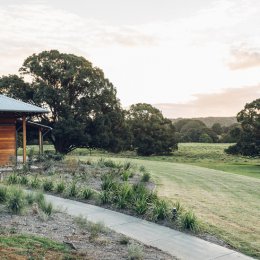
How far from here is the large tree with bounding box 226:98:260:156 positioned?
140ft

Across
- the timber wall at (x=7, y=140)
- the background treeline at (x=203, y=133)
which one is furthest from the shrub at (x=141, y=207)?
the background treeline at (x=203, y=133)

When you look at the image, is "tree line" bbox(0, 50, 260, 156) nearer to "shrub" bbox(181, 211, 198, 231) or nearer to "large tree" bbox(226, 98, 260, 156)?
"large tree" bbox(226, 98, 260, 156)

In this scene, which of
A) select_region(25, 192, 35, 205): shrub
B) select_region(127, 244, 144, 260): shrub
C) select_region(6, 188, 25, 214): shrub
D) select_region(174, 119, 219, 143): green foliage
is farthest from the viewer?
select_region(174, 119, 219, 143): green foliage

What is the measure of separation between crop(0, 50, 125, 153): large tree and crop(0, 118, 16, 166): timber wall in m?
15.9

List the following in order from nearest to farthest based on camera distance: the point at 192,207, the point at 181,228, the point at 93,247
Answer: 1. the point at 93,247
2. the point at 181,228
3. the point at 192,207

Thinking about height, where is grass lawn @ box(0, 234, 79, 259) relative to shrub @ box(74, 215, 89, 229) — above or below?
above

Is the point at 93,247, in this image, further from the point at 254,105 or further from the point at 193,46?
the point at 254,105

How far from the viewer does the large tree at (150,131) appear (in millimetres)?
54094

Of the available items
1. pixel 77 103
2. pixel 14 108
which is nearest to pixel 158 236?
pixel 14 108

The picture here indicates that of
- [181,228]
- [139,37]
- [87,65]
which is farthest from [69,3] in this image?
[87,65]

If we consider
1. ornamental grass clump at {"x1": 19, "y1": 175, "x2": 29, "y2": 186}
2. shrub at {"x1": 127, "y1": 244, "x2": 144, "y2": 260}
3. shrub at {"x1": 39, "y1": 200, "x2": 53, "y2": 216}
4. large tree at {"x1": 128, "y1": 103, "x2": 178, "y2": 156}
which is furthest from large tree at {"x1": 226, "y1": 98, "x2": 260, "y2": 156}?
shrub at {"x1": 127, "y1": 244, "x2": 144, "y2": 260}

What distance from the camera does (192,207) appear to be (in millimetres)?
11906

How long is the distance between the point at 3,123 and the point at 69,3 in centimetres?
859

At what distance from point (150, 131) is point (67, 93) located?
60.1 feet
